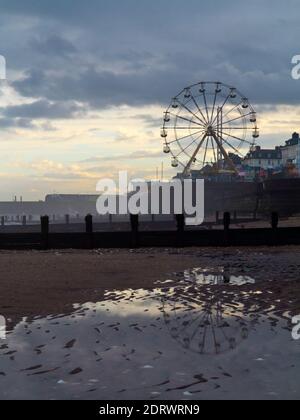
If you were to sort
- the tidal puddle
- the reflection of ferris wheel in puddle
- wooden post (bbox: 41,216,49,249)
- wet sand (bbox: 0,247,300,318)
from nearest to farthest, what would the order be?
the tidal puddle → the reflection of ferris wheel in puddle → wet sand (bbox: 0,247,300,318) → wooden post (bbox: 41,216,49,249)

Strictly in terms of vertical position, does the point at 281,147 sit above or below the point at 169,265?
above

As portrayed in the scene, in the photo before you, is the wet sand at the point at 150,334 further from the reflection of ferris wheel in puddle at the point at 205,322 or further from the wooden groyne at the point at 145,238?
the wooden groyne at the point at 145,238

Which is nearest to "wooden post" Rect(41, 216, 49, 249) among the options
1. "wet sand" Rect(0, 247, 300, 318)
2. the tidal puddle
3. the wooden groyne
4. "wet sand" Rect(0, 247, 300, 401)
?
the wooden groyne

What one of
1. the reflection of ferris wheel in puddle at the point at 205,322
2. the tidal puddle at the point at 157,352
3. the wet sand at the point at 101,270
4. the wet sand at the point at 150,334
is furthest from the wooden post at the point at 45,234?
the tidal puddle at the point at 157,352

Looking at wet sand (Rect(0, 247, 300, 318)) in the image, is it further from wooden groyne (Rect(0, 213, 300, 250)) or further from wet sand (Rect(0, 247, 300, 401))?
wooden groyne (Rect(0, 213, 300, 250))

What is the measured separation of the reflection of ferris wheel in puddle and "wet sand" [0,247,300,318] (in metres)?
1.66

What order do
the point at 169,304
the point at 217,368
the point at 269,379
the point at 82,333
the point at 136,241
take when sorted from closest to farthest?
the point at 269,379
the point at 217,368
the point at 82,333
the point at 169,304
the point at 136,241

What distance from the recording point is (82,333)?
8.16 meters

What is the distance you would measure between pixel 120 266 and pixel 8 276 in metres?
4.00

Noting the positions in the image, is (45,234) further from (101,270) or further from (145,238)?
(101,270)

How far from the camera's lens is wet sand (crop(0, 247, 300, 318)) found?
11.4 m

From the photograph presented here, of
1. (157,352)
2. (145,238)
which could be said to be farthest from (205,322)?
(145,238)
